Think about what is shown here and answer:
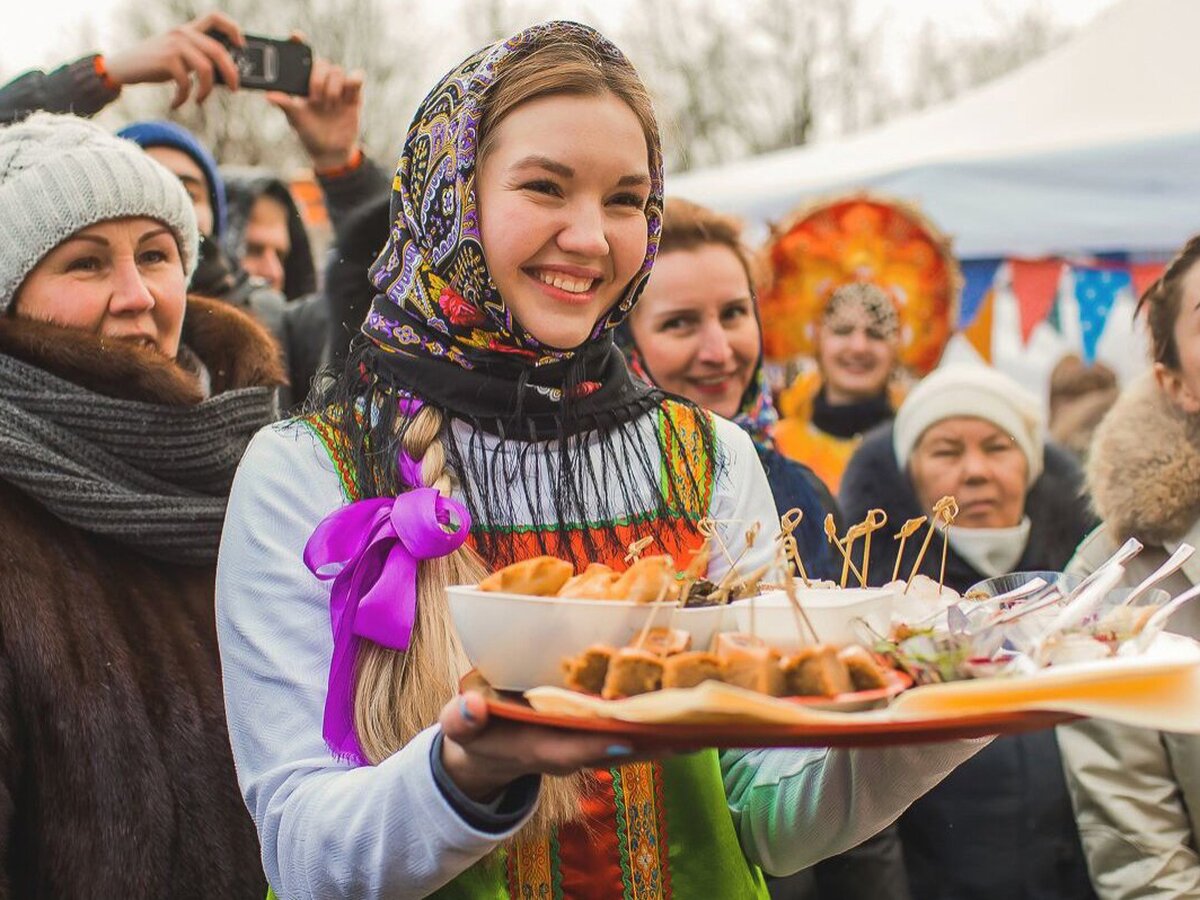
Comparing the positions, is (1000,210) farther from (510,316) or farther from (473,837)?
(473,837)

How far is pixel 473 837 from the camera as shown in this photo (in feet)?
4.53

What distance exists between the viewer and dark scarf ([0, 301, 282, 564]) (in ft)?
7.18

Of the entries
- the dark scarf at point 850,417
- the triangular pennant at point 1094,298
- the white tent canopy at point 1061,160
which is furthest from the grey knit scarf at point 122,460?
the triangular pennant at point 1094,298

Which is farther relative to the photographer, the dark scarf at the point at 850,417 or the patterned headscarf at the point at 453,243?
the dark scarf at the point at 850,417

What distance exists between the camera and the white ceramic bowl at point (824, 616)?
1.32m

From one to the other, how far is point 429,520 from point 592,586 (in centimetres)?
26

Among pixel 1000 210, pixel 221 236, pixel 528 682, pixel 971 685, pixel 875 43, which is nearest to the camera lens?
pixel 971 685

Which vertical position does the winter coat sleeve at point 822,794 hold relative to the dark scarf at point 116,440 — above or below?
below

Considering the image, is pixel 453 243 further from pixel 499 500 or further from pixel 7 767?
pixel 7 767

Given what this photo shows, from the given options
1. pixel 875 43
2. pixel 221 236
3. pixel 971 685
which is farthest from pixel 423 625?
pixel 875 43

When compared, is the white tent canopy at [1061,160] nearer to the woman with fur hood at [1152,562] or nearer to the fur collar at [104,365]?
the woman with fur hood at [1152,562]

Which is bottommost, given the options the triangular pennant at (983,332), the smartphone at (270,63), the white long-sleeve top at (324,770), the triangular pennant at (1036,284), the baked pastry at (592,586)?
the white long-sleeve top at (324,770)

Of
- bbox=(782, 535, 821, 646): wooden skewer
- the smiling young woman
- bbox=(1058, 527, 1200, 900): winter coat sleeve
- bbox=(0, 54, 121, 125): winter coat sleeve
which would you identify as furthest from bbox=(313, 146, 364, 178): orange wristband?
bbox=(782, 535, 821, 646): wooden skewer

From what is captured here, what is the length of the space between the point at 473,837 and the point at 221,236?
A: 10.3ft
